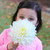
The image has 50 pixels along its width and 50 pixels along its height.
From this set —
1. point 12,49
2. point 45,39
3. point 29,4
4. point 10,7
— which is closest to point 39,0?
point 10,7

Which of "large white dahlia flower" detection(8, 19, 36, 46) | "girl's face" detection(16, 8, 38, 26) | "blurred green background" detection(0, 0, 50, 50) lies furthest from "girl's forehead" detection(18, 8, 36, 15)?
"blurred green background" detection(0, 0, 50, 50)

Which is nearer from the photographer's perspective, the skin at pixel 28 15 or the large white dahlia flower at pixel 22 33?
the large white dahlia flower at pixel 22 33

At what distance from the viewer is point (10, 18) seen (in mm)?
4031

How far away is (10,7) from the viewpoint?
4.84 metres

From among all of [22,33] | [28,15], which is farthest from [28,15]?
[22,33]

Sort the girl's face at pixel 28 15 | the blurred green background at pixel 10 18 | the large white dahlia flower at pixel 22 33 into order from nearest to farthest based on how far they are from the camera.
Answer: the large white dahlia flower at pixel 22 33 → the girl's face at pixel 28 15 → the blurred green background at pixel 10 18

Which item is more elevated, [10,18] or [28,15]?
[28,15]

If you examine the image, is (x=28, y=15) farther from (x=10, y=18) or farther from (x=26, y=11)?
(x=10, y=18)

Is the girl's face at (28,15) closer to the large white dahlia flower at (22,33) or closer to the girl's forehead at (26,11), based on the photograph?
the girl's forehead at (26,11)

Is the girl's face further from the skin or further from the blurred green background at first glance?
the blurred green background

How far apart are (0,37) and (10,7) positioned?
3430mm

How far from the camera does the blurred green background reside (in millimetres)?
3404

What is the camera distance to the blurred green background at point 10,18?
3404 mm

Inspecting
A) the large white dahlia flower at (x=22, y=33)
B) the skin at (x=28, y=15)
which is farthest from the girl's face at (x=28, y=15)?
the large white dahlia flower at (x=22, y=33)
